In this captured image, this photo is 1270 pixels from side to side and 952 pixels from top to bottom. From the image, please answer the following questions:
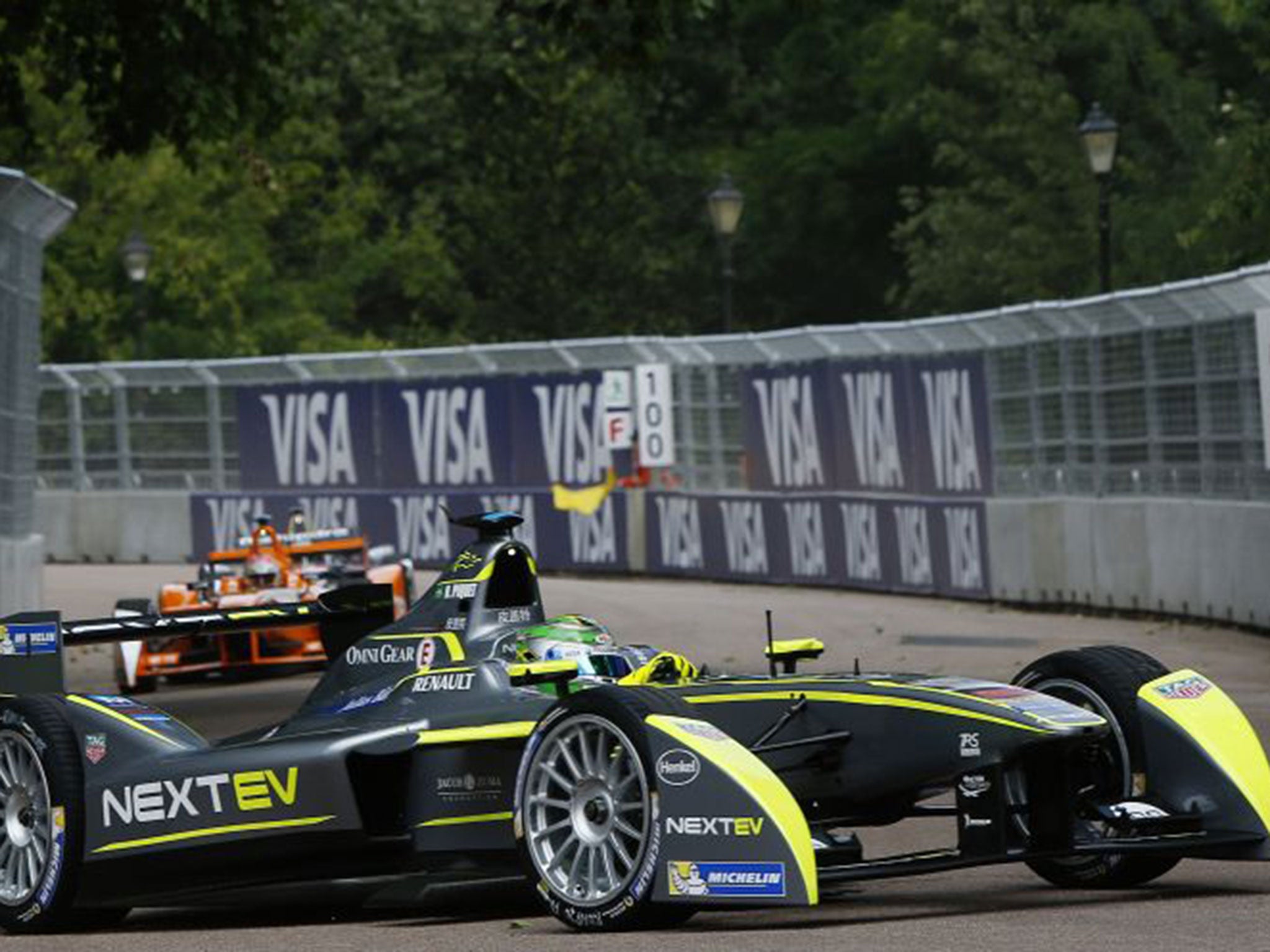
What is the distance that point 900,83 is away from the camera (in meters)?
68.1

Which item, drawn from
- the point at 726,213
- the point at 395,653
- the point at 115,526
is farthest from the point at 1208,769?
the point at 115,526

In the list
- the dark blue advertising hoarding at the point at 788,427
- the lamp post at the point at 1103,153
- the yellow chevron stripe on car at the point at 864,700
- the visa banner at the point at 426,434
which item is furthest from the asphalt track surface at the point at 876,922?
the visa banner at the point at 426,434

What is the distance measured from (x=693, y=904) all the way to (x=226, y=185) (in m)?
52.8

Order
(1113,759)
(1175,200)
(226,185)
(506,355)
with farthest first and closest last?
(226,185)
(1175,200)
(506,355)
(1113,759)

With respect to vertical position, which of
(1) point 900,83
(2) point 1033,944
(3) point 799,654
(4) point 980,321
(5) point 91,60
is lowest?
(2) point 1033,944

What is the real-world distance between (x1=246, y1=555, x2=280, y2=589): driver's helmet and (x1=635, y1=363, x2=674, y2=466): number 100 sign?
1105cm

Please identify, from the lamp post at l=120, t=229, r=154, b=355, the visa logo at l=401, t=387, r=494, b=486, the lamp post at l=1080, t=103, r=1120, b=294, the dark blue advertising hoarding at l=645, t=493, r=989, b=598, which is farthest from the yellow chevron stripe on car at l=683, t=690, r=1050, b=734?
the lamp post at l=120, t=229, r=154, b=355

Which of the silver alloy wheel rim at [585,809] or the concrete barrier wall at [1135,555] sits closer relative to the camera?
the silver alloy wheel rim at [585,809]

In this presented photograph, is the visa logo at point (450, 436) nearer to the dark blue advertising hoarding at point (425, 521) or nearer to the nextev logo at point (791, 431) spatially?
the dark blue advertising hoarding at point (425, 521)

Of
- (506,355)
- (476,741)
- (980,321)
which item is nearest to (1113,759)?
(476,741)

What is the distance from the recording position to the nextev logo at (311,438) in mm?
37562

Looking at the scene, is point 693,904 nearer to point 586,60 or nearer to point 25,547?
point 25,547

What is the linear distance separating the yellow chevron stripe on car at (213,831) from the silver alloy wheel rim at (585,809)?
3.25 ft

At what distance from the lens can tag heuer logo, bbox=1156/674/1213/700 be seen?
33.2 feet
